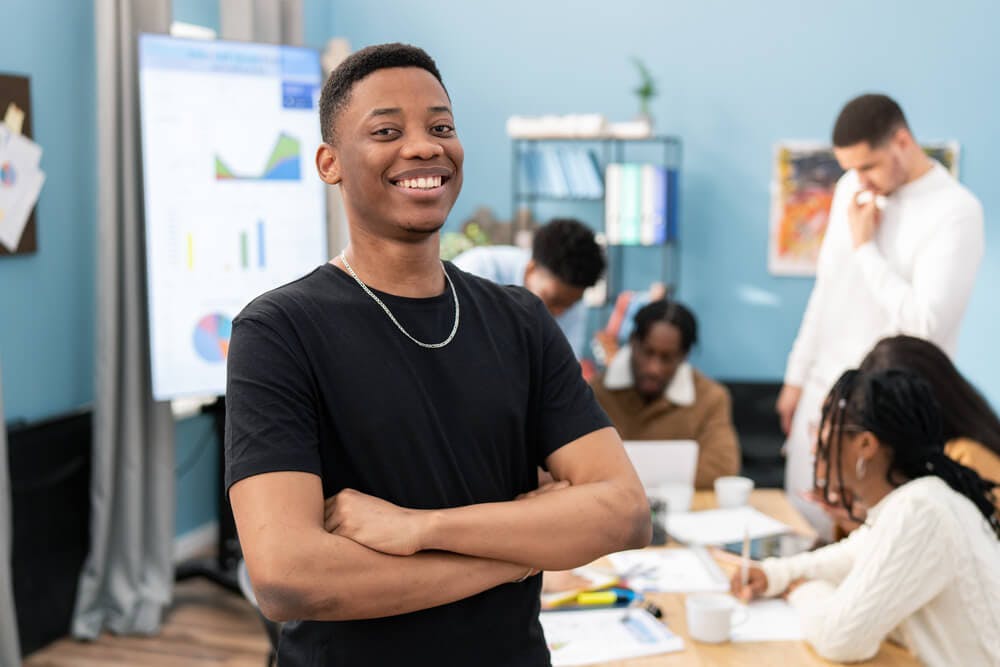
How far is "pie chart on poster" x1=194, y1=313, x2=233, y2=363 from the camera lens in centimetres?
363

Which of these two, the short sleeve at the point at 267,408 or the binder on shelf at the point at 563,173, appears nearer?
the short sleeve at the point at 267,408

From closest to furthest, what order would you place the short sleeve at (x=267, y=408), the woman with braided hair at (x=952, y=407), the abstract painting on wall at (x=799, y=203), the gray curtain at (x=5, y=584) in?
the short sleeve at (x=267, y=408), the woman with braided hair at (x=952, y=407), the gray curtain at (x=5, y=584), the abstract painting on wall at (x=799, y=203)

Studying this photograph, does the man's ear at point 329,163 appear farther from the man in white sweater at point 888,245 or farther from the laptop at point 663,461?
the man in white sweater at point 888,245

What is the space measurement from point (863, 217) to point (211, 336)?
221 cm

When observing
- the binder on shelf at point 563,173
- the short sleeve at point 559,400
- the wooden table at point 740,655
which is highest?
the binder on shelf at point 563,173

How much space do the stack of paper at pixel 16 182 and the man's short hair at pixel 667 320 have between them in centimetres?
206

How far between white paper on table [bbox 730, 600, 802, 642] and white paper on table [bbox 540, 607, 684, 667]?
15cm

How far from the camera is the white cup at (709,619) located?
185 cm

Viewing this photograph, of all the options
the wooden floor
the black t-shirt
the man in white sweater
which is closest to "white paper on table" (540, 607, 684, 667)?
the black t-shirt

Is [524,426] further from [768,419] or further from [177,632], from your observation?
[768,419]

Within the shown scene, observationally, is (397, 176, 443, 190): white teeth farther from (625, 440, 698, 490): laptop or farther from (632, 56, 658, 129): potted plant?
(632, 56, 658, 129): potted plant

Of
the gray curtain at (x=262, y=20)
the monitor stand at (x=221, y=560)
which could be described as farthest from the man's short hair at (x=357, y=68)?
the gray curtain at (x=262, y=20)

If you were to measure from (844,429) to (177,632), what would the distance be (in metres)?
2.64

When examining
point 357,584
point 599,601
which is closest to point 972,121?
point 599,601
